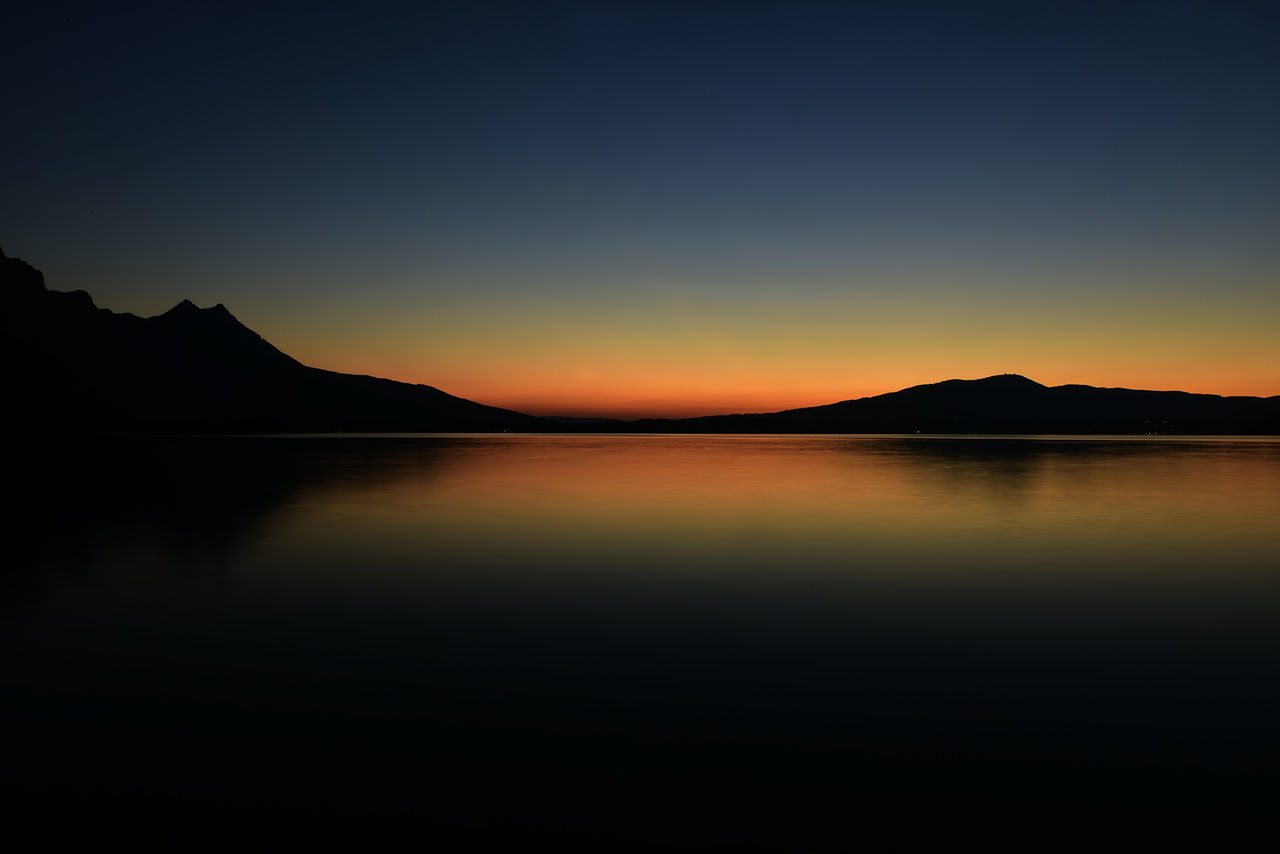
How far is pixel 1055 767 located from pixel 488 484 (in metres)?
38.0

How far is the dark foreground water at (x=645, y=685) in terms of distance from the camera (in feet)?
20.0

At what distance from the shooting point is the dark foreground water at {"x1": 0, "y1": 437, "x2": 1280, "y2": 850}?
6.11 m

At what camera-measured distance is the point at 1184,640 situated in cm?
1138

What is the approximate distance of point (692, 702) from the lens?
27.9ft

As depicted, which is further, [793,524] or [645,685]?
[793,524]

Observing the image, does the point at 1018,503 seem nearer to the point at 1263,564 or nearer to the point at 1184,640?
the point at 1263,564

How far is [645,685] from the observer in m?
9.12

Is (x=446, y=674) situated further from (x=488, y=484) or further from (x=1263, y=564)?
(x=488, y=484)

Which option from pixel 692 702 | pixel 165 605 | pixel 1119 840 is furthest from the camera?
pixel 165 605

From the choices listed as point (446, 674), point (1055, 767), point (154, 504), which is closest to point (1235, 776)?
point (1055, 767)

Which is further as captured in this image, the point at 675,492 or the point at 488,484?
the point at 488,484

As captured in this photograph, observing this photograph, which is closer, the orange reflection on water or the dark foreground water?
the dark foreground water

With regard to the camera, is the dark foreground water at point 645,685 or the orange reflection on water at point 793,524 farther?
the orange reflection on water at point 793,524

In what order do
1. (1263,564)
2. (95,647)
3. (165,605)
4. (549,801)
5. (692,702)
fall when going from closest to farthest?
(549,801) → (692,702) → (95,647) → (165,605) → (1263,564)
